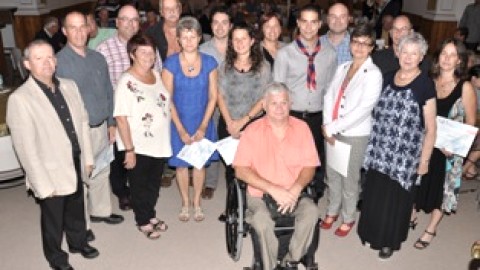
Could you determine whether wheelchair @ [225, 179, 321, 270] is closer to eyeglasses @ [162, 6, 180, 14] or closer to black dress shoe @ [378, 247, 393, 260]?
black dress shoe @ [378, 247, 393, 260]

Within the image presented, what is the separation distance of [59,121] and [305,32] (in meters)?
1.80

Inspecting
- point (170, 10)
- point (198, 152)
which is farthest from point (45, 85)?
point (170, 10)

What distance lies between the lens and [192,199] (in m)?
4.07

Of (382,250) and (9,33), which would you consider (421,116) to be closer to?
(382,250)

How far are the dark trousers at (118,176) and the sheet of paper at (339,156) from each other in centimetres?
166

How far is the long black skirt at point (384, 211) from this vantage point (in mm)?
3027

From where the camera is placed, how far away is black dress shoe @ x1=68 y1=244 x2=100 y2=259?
3.19 metres

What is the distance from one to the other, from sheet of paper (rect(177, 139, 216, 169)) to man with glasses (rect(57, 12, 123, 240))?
0.57m

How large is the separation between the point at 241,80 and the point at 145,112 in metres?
0.73

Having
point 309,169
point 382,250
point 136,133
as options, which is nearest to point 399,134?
point 309,169

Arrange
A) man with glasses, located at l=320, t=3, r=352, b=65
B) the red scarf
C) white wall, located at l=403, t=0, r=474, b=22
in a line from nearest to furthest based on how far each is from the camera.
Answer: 1. the red scarf
2. man with glasses, located at l=320, t=3, r=352, b=65
3. white wall, located at l=403, t=0, r=474, b=22

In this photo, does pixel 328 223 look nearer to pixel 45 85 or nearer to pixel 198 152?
pixel 198 152

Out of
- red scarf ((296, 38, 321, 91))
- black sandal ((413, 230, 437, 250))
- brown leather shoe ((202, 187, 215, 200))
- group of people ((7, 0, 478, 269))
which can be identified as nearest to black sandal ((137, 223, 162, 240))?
group of people ((7, 0, 478, 269))

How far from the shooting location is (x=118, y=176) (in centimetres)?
380
